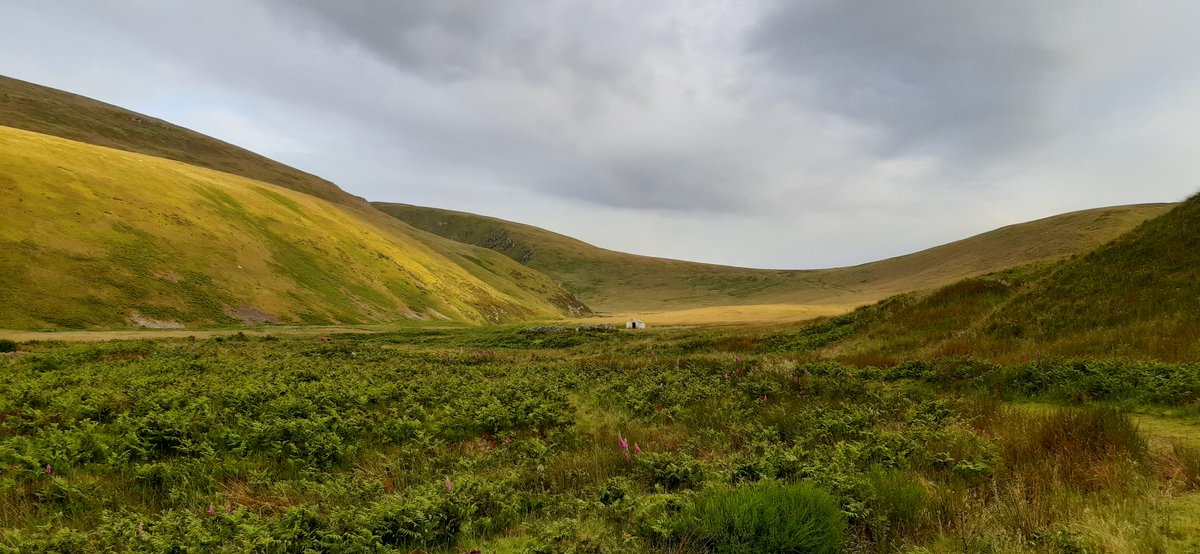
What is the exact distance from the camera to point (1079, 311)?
16516 mm

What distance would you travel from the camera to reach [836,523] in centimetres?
435

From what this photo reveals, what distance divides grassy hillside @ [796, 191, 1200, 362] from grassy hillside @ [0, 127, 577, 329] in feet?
224

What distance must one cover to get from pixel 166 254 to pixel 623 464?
3213 inches

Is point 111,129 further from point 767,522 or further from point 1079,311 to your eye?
point 1079,311

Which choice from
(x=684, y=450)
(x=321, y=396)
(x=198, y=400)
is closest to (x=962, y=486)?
(x=684, y=450)

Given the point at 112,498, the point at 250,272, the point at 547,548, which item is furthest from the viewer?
the point at 250,272

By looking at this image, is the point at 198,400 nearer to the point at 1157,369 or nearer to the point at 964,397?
the point at 964,397

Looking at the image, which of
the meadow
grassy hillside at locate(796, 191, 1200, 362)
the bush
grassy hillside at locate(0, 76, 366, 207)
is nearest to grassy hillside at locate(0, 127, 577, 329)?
the meadow

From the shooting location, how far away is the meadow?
4.49m

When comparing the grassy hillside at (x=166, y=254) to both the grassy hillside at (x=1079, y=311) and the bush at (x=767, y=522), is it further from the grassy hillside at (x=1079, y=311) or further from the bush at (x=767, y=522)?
the grassy hillside at (x=1079, y=311)

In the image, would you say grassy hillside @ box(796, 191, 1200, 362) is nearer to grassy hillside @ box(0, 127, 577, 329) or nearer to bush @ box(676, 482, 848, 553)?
bush @ box(676, 482, 848, 553)

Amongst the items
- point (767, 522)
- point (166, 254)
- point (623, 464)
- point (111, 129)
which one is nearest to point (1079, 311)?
point (623, 464)

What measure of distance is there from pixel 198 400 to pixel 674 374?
40.7ft

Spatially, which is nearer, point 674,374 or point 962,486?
A: point 962,486
